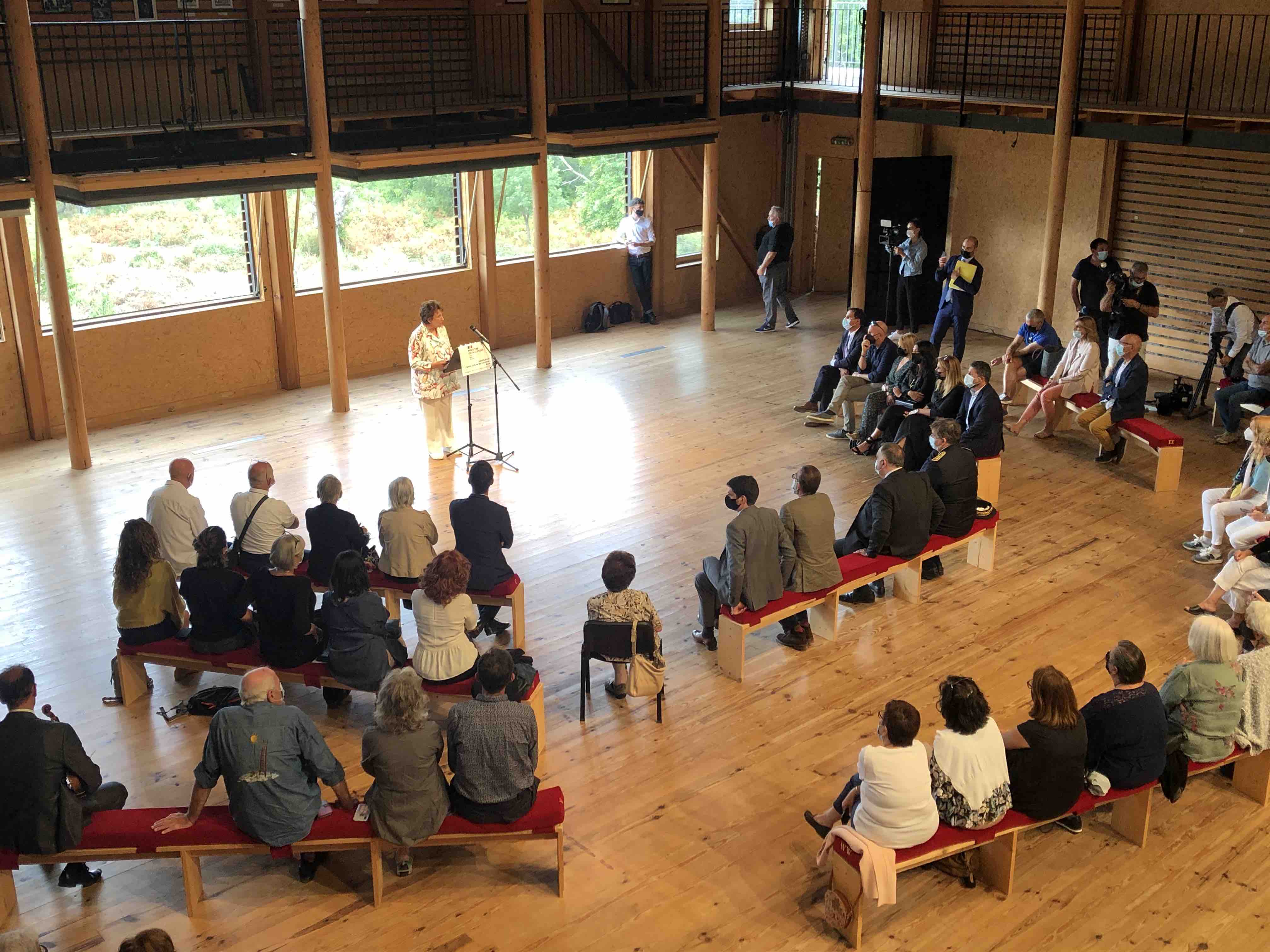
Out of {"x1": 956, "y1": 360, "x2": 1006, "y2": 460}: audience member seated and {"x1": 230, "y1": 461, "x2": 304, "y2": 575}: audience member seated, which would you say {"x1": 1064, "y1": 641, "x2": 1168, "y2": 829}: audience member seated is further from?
{"x1": 230, "y1": 461, "x2": 304, "y2": 575}: audience member seated

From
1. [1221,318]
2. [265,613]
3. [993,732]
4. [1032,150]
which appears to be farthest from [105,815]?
[1032,150]

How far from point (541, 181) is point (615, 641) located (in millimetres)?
7838

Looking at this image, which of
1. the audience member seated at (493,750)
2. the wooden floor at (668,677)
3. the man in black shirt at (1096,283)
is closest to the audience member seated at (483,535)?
the wooden floor at (668,677)

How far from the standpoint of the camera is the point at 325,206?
38.6 feet

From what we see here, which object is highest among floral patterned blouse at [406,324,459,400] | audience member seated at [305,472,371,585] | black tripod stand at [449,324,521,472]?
floral patterned blouse at [406,324,459,400]

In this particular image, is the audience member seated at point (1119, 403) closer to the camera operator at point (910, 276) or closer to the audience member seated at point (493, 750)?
the camera operator at point (910, 276)

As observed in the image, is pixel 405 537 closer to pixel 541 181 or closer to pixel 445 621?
pixel 445 621

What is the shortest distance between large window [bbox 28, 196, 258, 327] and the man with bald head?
6.96 m

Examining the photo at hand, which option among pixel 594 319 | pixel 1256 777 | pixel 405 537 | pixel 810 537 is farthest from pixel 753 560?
pixel 594 319

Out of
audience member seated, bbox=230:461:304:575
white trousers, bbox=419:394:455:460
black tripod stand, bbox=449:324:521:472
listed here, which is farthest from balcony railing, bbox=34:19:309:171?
audience member seated, bbox=230:461:304:575

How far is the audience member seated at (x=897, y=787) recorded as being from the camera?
521cm

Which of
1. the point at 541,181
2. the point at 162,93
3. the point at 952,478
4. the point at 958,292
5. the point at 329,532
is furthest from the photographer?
the point at 541,181

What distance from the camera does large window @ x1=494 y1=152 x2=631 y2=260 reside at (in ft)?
47.3

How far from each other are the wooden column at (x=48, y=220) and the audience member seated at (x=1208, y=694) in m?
9.02
